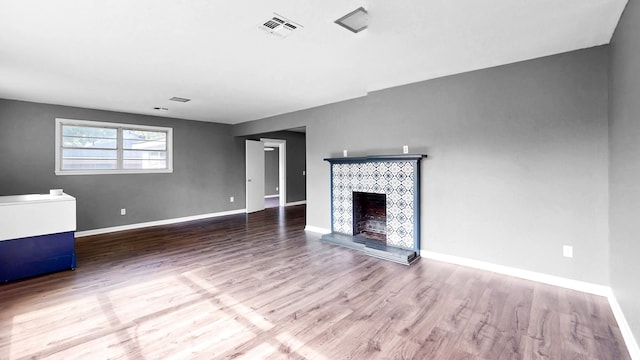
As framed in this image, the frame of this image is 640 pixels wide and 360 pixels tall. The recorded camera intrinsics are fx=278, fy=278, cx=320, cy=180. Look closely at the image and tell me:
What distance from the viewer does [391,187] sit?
161 inches

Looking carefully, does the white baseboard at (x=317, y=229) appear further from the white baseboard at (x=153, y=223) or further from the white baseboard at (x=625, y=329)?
the white baseboard at (x=625, y=329)

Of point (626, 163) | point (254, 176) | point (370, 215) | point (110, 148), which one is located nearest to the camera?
A: point (626, 163)

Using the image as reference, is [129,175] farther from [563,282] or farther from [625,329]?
[625,329]

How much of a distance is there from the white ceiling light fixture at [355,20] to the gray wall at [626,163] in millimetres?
1746

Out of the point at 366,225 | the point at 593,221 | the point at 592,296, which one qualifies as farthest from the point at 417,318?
the point at 366,225

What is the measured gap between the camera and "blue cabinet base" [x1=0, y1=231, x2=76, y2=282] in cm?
309

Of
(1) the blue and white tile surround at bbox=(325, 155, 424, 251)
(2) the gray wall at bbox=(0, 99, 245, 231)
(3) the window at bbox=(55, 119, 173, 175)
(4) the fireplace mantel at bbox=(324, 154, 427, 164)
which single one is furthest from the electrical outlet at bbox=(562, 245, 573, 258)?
(3) the window at bbox=(55, 119, 173, 175)

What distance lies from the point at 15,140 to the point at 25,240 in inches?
99.6

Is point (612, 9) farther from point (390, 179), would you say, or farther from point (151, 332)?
point (151, 332)

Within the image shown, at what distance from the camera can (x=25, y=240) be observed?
3.18m

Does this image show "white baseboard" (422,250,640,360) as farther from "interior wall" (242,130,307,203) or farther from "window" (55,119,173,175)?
"window" (55,119,173,175)

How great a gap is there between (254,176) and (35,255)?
192 inches

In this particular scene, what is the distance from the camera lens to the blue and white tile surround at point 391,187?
3.87 m

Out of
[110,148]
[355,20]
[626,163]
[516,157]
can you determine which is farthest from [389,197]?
[110,148]
